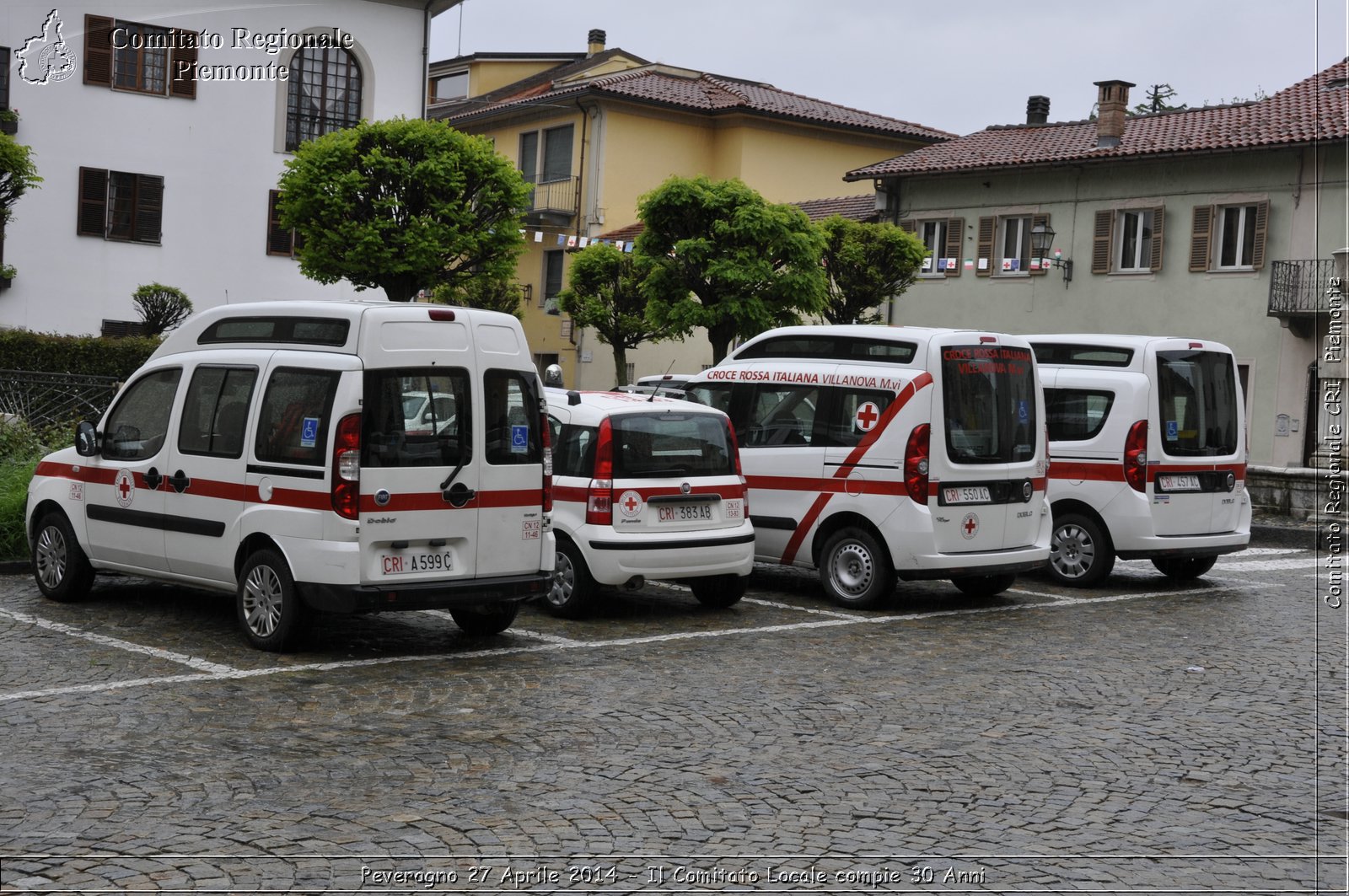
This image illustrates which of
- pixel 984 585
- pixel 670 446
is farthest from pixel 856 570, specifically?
pixel 670 446

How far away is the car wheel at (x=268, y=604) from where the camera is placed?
29.8 ft

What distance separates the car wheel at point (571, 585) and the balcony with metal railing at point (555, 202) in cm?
3665

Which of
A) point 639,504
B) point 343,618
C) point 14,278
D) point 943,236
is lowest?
point 343,618

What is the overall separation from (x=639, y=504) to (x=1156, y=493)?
554 cm

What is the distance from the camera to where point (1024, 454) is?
12422mm

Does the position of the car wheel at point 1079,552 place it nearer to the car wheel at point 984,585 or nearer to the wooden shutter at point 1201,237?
the car wheel at point 984,585

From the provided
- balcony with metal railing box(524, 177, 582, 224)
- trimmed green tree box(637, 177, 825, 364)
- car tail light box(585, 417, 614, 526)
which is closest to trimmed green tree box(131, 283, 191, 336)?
trimmed green tree box(637, 177, 825, 364)

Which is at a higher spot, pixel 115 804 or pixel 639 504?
pixel 639 504

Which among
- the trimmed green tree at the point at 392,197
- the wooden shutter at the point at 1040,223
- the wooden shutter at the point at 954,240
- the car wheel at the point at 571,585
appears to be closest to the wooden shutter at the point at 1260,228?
the wooden shutter at the point at 1040,223

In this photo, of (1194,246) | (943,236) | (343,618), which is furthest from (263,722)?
(943,236)

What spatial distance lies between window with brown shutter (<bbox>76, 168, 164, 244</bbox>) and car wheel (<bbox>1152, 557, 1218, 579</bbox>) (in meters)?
25.1

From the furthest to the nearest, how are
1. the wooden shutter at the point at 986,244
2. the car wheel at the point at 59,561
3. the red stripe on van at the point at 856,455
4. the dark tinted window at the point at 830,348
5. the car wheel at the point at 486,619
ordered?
1. the wooden shutter at the point at 986,244
2. the dark tinted window at the point at 830,348
3. the red stripe on van at the point at 856,455
4. the car wheel at the point at 59,561
5. the car wheel at the point at 486,619

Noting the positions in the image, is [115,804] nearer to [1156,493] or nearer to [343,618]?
[343,618]

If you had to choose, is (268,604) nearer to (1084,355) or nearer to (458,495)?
(458,495)
